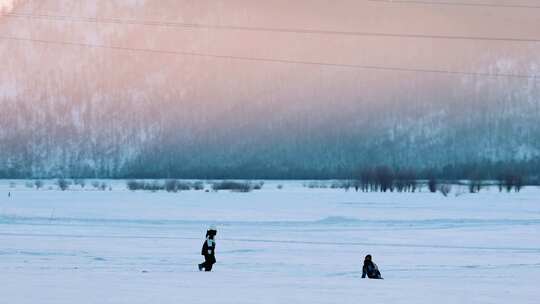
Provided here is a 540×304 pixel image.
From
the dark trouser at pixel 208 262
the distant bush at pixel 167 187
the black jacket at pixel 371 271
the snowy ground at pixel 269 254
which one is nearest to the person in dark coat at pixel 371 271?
the black jacket at pixel 371 271

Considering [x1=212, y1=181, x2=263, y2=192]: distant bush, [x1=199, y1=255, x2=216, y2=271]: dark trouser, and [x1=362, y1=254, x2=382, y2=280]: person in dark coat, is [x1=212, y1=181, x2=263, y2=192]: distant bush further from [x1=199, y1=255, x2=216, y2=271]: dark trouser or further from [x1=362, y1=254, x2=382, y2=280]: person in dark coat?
[x1=362, y1=254, x2=382, y2=280]: person in dark coat

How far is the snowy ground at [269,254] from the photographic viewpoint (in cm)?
1406

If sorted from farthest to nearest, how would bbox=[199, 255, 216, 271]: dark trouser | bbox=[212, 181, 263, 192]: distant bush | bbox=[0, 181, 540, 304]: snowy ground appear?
bbox=[212, 181, 263, 192]: distant bush < bbox=[199, 255, 216, 271]: dark trouser < bbox=[0, 181, 540, 304]: snowy ground

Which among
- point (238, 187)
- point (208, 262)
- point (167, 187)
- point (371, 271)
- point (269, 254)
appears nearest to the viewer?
point (371, 271)

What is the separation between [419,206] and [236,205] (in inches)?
339

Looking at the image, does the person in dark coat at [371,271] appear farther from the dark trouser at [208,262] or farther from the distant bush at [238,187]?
the distant bush at [238,187]

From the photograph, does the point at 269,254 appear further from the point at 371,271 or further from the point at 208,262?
the point at 371,271

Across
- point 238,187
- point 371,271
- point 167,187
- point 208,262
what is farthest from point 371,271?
point 238,187

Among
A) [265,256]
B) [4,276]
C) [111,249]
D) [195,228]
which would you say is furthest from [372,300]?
[195,228]

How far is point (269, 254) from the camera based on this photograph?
2197cm

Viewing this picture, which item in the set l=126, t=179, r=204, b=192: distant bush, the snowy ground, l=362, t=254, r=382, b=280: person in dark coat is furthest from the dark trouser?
l=126, t=179, r=204, b=192: distant bush

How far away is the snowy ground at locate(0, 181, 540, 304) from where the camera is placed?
46.1 ft

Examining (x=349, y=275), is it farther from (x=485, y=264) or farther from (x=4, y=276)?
(x=4, y=276)

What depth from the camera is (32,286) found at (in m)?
14.2
